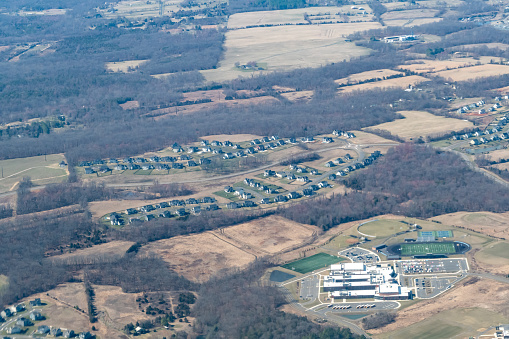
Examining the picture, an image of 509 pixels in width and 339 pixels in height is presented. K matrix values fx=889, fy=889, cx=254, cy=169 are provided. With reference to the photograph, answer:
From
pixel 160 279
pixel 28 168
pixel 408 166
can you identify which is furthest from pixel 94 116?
pixel 160 279

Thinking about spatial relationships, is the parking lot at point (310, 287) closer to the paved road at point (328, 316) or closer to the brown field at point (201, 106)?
the paved road at point (328, 316)

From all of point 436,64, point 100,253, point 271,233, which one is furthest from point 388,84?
point 100,253

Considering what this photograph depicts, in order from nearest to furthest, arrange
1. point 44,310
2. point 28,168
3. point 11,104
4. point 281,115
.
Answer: point 44,310
point 28,168
point 281,115
point 11,104

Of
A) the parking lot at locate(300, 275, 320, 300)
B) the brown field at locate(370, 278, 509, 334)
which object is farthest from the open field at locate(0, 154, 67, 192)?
the brown field at locate(370, 278, 509, 334)

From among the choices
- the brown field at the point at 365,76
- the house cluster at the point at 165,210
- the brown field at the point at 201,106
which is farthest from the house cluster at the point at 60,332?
the brown field at the point at 365,76

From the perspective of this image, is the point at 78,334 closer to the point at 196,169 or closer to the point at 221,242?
the point at 221,242

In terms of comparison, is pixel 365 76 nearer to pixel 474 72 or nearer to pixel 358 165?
pixel 474 72
